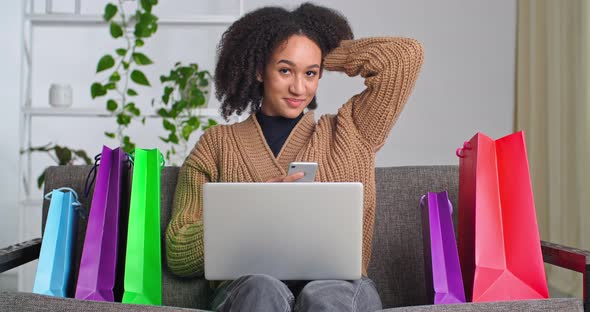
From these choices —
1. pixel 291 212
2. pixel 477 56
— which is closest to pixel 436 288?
pixel 291 212

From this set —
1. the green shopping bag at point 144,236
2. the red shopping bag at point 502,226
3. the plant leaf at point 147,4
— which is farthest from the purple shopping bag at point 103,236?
the plant leaf at point 147,4

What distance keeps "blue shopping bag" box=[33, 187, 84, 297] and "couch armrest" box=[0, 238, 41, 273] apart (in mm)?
65

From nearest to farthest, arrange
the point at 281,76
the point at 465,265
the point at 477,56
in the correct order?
the point at 465,265, the point at 281,76, the point at 477,56

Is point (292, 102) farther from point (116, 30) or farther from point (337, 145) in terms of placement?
point (116, 30)

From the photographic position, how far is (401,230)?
1.87m

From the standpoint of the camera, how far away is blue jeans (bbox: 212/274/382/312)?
1378mm

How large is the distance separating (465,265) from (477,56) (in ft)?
7.84

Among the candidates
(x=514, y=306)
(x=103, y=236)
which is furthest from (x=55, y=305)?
(x=514, y=306)

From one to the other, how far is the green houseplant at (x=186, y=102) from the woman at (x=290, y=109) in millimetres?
1218

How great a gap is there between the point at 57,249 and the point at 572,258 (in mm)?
1075

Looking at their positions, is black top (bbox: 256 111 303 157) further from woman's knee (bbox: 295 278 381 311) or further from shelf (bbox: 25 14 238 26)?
shelf (bbox: 25 14 238 26)

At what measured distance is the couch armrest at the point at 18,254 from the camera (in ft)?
5.15

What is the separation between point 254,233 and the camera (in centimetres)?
143

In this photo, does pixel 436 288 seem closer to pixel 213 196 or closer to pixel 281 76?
pixel 213 196
